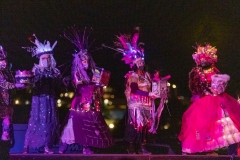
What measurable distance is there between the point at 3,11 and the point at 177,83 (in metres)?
3.15

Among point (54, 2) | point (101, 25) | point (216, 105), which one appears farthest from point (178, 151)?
point (54, 2)

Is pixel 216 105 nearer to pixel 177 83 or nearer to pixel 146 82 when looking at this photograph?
pixel 146 82

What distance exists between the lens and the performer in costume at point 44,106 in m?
5.29

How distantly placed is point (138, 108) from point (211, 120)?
3.07 ft

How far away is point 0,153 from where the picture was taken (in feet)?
10.2

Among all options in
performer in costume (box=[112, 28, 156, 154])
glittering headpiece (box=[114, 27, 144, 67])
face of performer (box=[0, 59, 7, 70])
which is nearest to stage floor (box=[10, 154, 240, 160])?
performer in costume (box=[112, 28, 156, 154])

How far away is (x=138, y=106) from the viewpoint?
5.49 m

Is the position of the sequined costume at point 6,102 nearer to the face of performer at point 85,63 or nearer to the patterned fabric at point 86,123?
the patterned fabric at point 86,123

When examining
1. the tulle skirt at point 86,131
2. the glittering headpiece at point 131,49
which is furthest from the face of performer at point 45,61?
the glittering headpiece at point 131,49

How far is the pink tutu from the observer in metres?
5.14

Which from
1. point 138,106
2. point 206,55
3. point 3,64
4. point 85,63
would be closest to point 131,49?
point 85,63

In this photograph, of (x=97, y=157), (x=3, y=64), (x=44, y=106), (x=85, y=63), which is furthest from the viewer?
(x=85, y=63)

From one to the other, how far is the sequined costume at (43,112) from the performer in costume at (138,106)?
37.4 inches

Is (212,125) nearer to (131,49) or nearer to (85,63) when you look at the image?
(131,49)
